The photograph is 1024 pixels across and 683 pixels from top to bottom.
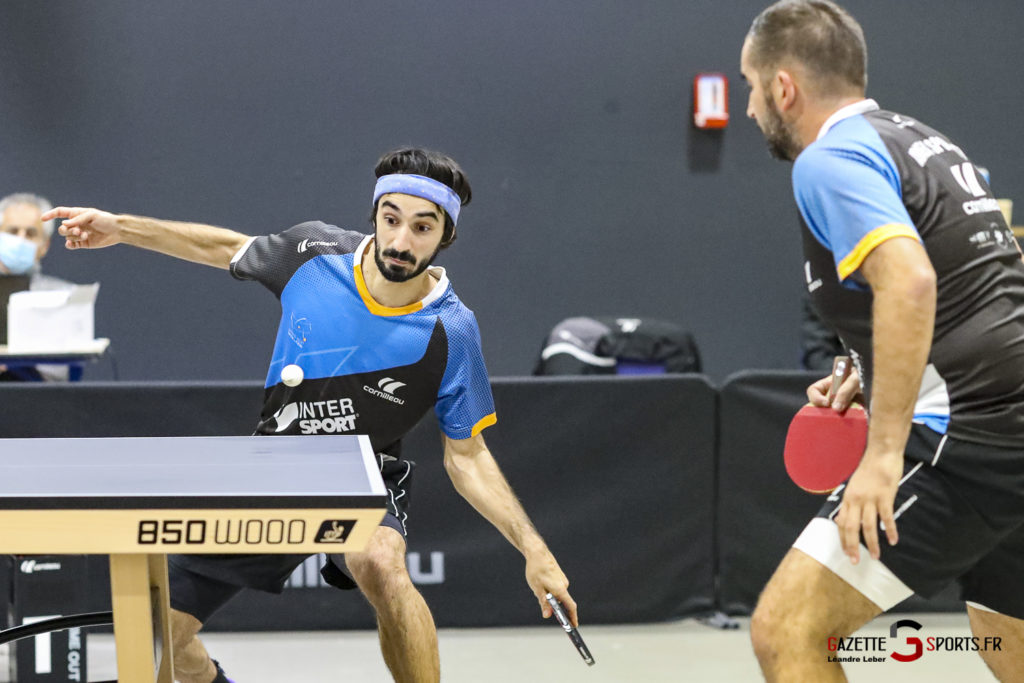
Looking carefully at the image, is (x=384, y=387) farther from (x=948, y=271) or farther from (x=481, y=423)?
(x=948, y=271)

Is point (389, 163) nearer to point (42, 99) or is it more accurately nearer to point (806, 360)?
point (806, 360)

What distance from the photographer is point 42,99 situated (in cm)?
722

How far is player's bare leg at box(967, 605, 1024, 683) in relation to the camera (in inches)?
99.0

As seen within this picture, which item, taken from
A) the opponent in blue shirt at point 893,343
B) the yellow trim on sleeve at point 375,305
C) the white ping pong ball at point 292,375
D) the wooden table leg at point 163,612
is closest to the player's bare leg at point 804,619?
the opponent in blue shirt at point 893,343

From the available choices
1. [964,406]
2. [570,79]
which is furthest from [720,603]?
[570,79]

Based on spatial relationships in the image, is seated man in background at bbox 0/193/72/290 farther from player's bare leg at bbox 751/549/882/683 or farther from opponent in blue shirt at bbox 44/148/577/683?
player's bare leg at bbox 751/549/882/683

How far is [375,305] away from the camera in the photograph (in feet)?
10.6

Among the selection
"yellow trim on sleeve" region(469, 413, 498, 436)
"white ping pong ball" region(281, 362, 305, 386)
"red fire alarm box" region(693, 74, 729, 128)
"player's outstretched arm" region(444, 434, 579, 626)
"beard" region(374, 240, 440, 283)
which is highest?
"red fire alarm box" region(693, 74, 729, 128)

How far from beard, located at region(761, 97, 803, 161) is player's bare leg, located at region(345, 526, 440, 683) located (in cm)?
134

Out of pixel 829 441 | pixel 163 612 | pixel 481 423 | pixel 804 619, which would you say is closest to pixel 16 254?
pixel 481 423

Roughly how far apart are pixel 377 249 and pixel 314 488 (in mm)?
1207

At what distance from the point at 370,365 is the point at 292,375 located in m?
0.21

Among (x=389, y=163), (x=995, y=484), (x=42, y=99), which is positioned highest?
(x=42, y=99)

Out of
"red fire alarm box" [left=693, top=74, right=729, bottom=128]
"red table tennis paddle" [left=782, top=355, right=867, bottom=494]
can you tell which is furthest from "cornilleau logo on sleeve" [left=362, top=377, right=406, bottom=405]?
"red fire alarm box" [left=693, top=74, right=729, bottom=128]
